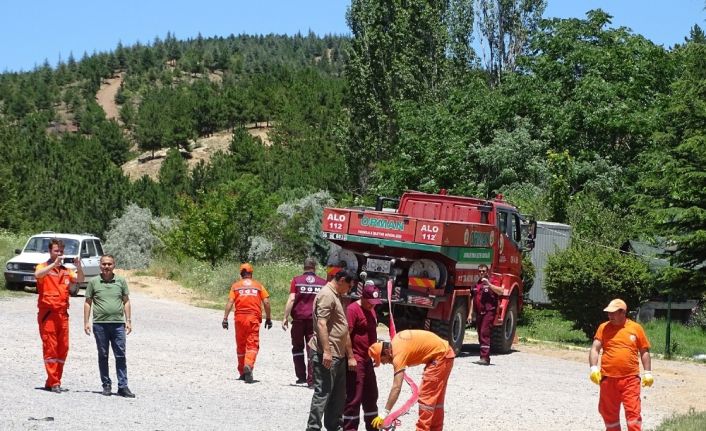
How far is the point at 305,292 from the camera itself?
557 inches

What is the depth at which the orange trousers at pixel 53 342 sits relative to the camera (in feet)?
41.6

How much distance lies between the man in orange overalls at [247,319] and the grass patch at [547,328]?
40.2ft

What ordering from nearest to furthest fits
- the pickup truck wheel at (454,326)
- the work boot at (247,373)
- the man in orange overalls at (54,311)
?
the man in orange overalls at (54,311) → the work boot at (247,373) → the pickup truck wheel at (454,326)

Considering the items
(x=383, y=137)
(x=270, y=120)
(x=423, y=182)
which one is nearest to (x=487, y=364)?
(x=423, y=182)

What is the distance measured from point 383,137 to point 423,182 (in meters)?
6.53

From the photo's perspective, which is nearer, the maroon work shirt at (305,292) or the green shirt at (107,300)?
the green shirt at (107,300)

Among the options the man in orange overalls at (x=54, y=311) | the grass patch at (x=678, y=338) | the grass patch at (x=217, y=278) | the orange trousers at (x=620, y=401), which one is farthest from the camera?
the grass patch at (x=217, y=278)

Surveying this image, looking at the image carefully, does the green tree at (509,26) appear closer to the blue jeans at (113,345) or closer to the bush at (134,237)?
the bush at (134,237)

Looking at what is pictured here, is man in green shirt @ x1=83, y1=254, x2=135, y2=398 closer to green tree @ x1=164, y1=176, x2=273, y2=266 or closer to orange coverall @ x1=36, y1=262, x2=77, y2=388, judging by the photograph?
orange coverall @ x1=36, y1=262, x2=77, y2=388

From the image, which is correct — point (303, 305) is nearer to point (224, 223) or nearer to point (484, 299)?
point (484, 299)

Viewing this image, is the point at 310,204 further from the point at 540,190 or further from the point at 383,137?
the point at 540,190

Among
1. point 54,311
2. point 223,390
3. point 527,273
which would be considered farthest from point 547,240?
point 54,311

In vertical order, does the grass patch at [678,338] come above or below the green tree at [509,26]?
below

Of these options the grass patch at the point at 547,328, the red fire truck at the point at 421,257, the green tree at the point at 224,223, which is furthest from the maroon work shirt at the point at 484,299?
the green tree at the point at 224,223
